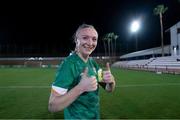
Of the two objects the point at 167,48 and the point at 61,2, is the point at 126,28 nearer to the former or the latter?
the point at 61,2

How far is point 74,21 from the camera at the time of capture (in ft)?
379

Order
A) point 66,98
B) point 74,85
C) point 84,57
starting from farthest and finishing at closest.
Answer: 1. point 84,57
2. point 74,85
3. point 66,98

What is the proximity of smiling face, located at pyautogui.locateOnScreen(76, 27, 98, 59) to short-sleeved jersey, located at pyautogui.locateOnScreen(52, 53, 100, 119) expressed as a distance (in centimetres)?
10

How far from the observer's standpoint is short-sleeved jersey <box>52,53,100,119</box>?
2.81 meters

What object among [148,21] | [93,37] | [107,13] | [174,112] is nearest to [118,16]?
[107,13]

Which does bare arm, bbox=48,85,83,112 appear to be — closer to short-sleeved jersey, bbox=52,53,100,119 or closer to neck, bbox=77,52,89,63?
short-sleeved jersey, bbox=52,53,100,119

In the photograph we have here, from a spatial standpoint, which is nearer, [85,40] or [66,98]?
[66,98]

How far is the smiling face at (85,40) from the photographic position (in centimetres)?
301

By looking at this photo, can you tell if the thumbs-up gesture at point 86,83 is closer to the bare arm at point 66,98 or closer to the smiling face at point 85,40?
the bare arm at point 66,98

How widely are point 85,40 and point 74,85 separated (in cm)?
47

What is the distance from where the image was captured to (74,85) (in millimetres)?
2920

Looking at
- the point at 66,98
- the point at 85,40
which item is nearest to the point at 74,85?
the point at 66,98

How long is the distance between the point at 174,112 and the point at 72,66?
8131 mm

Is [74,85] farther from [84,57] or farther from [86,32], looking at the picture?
[86,32]
